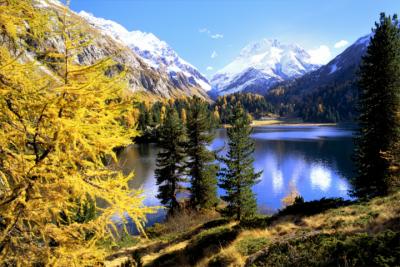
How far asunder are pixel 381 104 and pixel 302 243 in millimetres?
19349

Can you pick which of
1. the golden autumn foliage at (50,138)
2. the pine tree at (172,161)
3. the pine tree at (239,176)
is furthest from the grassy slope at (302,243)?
the pine tree at (172,161)

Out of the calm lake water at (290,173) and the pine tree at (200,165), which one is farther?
the calm lake water at (290,173)

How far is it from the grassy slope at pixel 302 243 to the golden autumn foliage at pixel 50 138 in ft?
18.9

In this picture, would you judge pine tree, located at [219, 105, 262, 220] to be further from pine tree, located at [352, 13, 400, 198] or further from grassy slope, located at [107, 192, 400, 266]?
pine tree, located at [352, 13, 400, 198]

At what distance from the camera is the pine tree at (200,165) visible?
29.6 m

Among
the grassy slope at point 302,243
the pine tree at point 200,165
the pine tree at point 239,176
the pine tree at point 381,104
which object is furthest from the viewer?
the pine tree at point 200,165

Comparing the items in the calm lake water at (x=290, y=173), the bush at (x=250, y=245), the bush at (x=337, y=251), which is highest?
the bush at (x=337, y=251)

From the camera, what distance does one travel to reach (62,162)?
420 centimetres

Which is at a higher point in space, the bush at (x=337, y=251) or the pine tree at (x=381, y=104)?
the pine tree at (x=381, y=104)

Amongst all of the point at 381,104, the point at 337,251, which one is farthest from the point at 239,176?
the point at 337,251

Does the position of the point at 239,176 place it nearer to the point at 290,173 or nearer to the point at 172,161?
the point at 172,161

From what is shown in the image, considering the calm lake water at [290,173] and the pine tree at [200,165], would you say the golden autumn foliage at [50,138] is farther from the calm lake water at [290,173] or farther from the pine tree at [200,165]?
the pine tree at [200,165]

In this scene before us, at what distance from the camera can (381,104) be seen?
72.7ft

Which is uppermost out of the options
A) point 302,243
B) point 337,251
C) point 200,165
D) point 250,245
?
point 337,251
